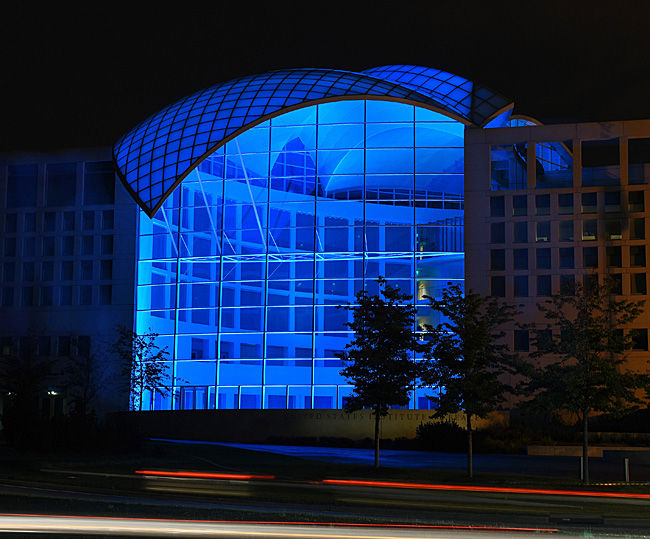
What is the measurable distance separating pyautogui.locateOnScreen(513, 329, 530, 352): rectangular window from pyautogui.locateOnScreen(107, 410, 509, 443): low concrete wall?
595 centimetres

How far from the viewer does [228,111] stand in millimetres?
52875

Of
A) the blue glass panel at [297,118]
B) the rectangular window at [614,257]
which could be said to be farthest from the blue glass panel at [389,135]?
the rectangular window at [614,257]

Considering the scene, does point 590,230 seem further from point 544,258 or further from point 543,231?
point 544,258

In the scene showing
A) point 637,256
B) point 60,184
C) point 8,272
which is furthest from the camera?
point 60,184

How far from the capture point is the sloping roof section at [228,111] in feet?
169

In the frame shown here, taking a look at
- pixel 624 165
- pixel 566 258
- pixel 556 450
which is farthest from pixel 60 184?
pixel 556 450

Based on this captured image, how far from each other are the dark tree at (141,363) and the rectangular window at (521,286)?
67.3 ft

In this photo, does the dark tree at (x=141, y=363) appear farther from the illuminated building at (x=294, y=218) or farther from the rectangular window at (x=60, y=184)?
the rectangular window at (x=60, y=184)

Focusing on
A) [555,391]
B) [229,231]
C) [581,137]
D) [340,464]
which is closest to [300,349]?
[229,231]

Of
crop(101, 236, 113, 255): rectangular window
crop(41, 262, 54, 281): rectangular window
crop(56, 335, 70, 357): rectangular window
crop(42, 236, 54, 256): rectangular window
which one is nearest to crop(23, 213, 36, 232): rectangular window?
crop(42, 236, 54, 256): rectangular window

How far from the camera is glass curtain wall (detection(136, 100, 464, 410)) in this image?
5141cm

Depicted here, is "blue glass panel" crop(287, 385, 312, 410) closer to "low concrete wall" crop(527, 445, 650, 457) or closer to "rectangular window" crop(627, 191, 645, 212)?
"rectangular window" crop(627, 191, 645, 212)

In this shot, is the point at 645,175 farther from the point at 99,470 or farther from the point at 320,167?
the point at 99,470

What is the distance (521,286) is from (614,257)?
17.4 ft
